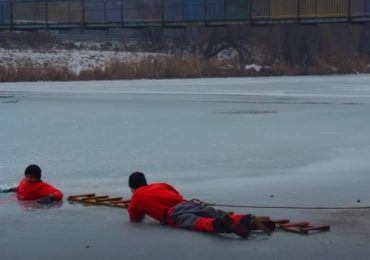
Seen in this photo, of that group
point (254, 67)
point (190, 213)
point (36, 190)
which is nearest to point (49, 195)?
point (36, 190)

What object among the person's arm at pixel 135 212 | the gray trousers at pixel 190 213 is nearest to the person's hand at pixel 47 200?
the person's arm at pixel 135 212

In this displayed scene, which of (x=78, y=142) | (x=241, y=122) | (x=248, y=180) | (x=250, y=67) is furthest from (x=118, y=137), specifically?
(x=250, y=67)

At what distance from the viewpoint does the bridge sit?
2041 inches

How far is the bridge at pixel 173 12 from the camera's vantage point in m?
51.8

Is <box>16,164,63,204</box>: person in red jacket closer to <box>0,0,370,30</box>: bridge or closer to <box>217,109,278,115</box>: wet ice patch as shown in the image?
<box>217,109,278,115</box>: wet ice patch

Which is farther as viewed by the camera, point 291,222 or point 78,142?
point 78,142

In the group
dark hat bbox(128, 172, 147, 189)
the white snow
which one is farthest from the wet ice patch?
the white snow

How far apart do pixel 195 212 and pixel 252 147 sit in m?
8.25

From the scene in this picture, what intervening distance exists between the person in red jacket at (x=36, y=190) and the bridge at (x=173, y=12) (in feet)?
119

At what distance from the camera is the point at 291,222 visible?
995 cm

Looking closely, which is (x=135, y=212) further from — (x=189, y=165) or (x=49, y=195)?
(x=189, y=165)

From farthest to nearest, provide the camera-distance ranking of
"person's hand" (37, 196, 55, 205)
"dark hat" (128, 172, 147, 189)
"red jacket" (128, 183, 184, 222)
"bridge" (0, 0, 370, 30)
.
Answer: "bridge" (0, 0, 370, 30) < "person's hand" (37, 196, 55, 205) < "dark hat" (128, 172, 147, 189) < "red jacket" (128, 183, 184, 222)

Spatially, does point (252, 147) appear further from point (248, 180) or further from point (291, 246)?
point (291, 246)

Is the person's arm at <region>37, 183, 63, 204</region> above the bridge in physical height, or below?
below
